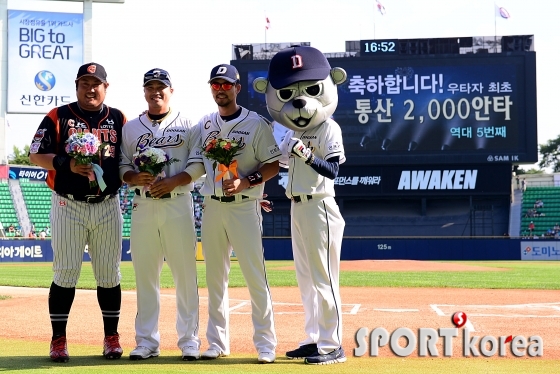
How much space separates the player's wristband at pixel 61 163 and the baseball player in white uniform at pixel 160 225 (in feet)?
1.35

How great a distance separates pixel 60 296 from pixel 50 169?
3.04 feet

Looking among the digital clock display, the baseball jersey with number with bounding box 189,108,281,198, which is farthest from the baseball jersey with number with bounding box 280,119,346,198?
the digital clock display

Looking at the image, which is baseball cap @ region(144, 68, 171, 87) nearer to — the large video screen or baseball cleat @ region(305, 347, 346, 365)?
baseball cleat @ region(305, 347, 346, 365)

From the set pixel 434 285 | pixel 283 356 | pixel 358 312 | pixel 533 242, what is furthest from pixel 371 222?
pixel 283 356

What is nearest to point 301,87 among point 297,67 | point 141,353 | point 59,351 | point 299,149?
point 297,67

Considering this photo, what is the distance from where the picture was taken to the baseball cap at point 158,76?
529 cm

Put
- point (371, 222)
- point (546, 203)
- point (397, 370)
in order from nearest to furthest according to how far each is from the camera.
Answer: point (397, 370), point (371, 222), point (546, 203)

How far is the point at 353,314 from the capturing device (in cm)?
841

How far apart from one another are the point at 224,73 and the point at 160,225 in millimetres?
1179

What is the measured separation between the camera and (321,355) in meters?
5.00

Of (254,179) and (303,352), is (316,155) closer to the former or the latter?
(254,179)

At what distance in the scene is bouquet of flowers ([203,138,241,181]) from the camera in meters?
5.04

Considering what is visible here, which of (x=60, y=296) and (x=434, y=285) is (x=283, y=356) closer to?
(x=60, y=296)

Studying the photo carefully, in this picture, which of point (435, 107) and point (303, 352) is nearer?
point (303, 352)
